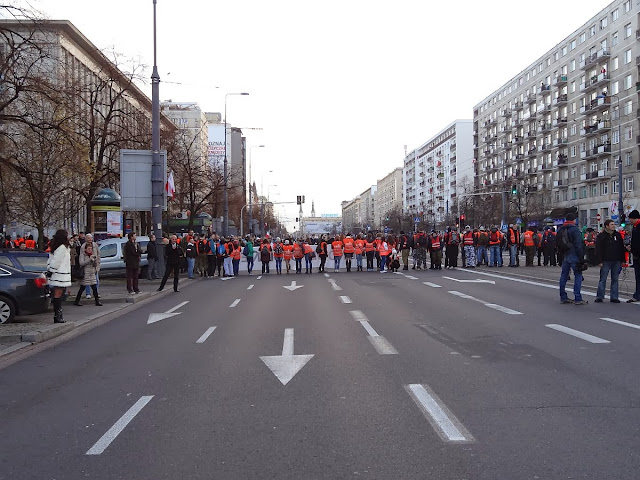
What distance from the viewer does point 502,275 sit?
23.6 metres

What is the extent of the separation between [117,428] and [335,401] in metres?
2.01

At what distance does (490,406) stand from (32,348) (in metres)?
7.39

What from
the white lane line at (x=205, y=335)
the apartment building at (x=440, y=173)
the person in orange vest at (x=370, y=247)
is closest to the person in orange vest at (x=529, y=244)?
the person in orange vest at (x=370, y=247)

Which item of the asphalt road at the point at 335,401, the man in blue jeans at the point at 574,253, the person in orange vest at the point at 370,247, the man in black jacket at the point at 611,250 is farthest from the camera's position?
the person in orange vest at the point at 370,247

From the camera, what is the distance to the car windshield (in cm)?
1274

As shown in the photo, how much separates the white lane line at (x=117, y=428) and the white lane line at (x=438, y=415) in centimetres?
264

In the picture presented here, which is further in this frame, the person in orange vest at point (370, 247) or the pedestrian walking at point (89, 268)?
the person in orange vest at point (370, 247)

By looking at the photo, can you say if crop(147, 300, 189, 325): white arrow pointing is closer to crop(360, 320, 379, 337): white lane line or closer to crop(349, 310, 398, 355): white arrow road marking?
crop(349, 310, 398, 355): white arrow road marking

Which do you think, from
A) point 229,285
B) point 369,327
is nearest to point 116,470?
point 369,327

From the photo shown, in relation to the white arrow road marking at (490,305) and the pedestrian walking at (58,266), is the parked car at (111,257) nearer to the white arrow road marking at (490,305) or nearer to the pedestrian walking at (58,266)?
the pedestrian walking at (58,266)

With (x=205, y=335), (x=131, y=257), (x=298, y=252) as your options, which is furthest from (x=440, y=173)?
(x=205, y=335)

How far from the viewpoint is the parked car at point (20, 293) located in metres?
11.9

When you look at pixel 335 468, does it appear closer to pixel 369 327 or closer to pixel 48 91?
pixel 369 327

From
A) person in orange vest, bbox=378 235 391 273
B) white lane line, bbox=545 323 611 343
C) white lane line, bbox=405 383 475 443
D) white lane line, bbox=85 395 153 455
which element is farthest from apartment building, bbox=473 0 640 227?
white lane line, bbox=85 395 153 455
